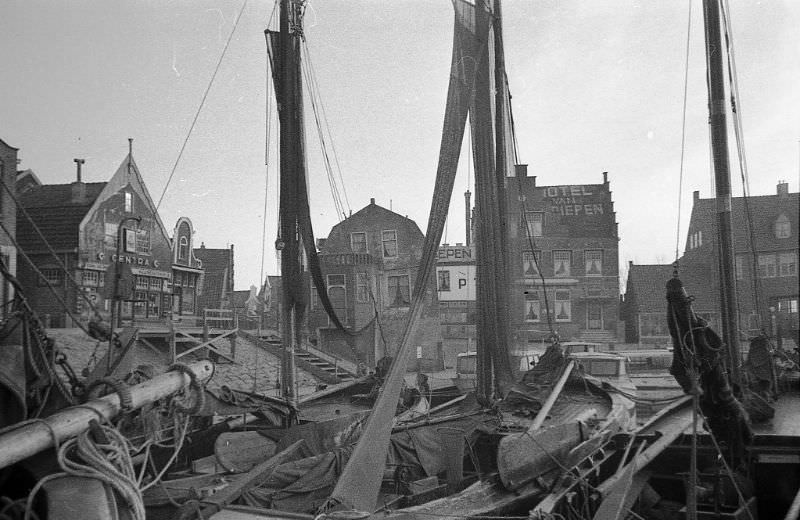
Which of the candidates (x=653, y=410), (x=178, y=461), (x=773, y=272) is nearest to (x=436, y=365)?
(x=773, y=272)

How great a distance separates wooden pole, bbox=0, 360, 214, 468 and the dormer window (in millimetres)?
30101

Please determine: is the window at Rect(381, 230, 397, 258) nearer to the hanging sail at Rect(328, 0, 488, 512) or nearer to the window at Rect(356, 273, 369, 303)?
the window at Rect(356, 273, 369, 303)

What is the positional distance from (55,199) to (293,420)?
61.2 ft

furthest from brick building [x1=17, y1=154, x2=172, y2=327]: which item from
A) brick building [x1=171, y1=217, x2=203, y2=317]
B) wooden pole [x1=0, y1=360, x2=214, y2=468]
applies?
wooden pole [x1=0, y1=360, x2=214, y2=468]

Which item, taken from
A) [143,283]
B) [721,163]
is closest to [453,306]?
[143,283]

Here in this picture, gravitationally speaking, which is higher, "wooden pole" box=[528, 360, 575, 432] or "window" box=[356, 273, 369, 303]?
"window" box=[356, 273, 369, 303]

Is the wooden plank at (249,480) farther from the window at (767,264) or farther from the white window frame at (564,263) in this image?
the window at (767,264)

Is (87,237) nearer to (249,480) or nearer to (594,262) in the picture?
(249,480)

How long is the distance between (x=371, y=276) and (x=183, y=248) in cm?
870

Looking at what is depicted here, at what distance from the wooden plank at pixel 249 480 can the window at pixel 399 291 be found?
70.4 ft

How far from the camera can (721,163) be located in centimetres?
1016

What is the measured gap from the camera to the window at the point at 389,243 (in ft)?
96.3

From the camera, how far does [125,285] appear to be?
5.87 m

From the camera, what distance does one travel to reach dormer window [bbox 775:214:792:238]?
2805cm
